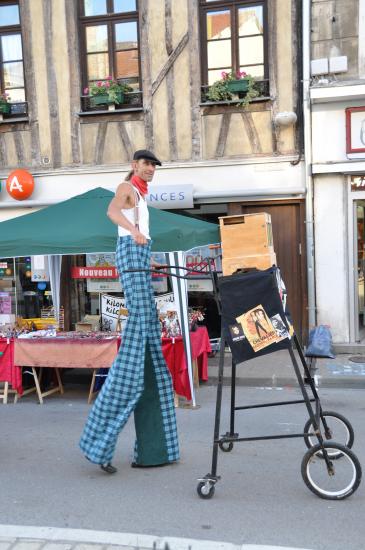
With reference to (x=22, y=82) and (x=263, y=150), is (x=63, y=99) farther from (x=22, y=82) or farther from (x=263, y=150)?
(x=263, y=150)

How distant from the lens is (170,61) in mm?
8914

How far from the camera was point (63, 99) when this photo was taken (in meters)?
9.39

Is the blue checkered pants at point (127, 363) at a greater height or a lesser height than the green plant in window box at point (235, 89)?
lesser

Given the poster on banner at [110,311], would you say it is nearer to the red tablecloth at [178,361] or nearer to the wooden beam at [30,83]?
the red tablecloth at [178,361]

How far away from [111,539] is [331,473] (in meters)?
1.48

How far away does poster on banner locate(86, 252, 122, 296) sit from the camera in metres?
8.45

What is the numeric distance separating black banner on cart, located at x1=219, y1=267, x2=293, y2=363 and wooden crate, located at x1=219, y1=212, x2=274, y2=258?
0.29 m

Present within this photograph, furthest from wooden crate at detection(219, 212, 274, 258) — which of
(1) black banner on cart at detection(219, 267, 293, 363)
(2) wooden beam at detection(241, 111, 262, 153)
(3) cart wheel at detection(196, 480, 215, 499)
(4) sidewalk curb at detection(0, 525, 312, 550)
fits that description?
(2) wooden beam at detection(241, 111, 262, 153)

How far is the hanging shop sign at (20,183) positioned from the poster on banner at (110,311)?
294 cm

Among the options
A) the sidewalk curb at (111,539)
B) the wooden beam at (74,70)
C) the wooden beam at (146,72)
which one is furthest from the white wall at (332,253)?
the sidewalk curb at (111,539)

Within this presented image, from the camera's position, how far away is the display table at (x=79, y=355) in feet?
21.0

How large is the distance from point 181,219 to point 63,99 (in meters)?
3.77

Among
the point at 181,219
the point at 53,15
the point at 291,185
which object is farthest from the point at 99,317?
the point at 53,15

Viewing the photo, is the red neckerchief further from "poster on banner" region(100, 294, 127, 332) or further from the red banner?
the red banner
